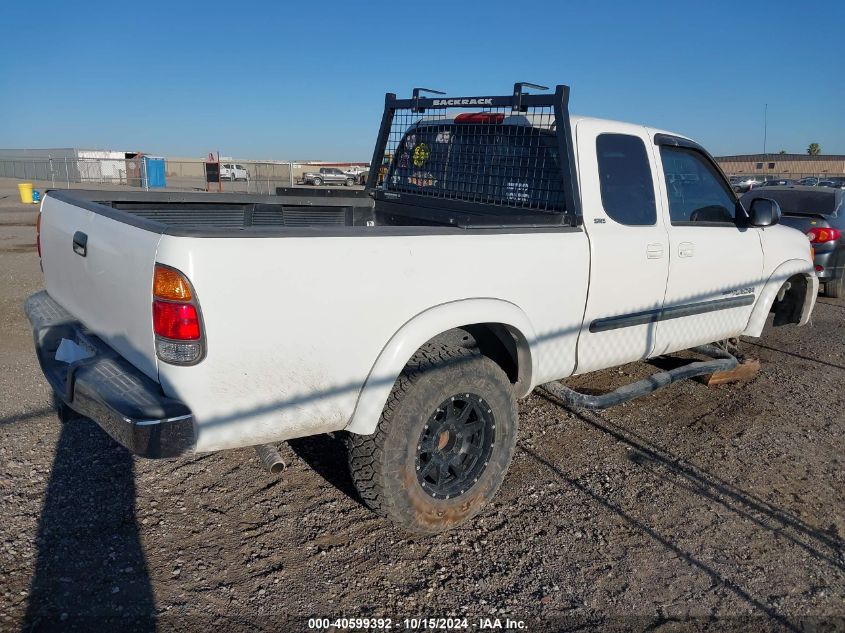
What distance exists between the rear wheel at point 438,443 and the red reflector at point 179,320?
0.98 m

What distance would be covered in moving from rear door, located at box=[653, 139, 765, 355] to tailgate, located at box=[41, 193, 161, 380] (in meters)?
3.20

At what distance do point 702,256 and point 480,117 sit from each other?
178cm

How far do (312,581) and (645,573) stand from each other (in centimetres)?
153

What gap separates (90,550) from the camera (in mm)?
3121

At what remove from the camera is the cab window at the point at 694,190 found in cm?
452

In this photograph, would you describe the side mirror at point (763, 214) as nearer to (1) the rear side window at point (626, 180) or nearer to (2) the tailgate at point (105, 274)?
(1) the rear side window at point (626, 180)

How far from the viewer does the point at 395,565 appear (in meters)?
3.16

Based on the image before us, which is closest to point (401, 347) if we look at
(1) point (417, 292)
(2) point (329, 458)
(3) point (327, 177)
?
(1) point (417, 292)

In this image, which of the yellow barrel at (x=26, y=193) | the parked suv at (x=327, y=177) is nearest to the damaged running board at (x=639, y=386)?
the yellow barrel at (x=26, y=193)

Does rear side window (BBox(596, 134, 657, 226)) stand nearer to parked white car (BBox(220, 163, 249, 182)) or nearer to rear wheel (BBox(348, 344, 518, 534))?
rear wheel (BBox(348, 344, 518, 534))

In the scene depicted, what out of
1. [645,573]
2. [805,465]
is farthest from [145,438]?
[805,465]

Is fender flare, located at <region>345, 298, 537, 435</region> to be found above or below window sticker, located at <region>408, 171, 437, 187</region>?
below

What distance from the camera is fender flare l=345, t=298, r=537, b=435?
297 cm

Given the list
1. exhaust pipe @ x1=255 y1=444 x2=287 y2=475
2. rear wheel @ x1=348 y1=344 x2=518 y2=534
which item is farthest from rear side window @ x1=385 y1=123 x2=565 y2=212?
exhaust pipe @ x1=255 y1=444 x2=287 y2=475
